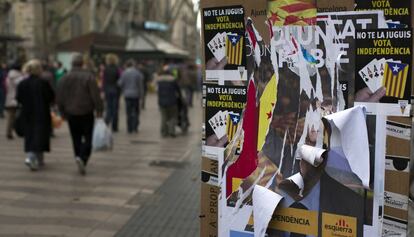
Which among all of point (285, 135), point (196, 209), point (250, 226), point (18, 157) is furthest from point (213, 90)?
point (18, 157)

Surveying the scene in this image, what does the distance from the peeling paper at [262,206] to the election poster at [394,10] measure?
96 cm

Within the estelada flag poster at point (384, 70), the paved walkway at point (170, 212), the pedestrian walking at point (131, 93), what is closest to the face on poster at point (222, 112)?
the estelada flag poster at point (384, 70)

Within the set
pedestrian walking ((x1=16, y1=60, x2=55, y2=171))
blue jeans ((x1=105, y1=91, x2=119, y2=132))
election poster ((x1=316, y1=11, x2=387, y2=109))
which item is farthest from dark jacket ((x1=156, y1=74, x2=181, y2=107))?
election poster ((x1=316, y1=11, x2=387, y2=109))

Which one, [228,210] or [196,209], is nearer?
[228,210]

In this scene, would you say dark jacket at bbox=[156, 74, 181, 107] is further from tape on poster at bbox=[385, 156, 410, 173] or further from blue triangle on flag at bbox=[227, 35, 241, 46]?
tape on poster at bbox=[385, 156, 410, 173]

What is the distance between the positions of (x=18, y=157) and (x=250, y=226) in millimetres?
8006

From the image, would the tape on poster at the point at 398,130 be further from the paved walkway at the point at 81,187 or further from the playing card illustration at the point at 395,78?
the paved walkway at the point at 81,187

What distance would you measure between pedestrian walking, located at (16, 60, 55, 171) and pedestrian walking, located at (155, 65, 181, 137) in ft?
15.9

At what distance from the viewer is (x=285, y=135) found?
2.88m

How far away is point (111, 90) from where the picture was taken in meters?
14.8

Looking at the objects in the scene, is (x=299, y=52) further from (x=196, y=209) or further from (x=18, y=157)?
(x=18, y=157)

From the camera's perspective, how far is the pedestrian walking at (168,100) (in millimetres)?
13781

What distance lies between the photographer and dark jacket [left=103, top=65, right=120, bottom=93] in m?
14.7

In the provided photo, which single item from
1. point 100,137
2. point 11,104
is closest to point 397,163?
point 100,137
